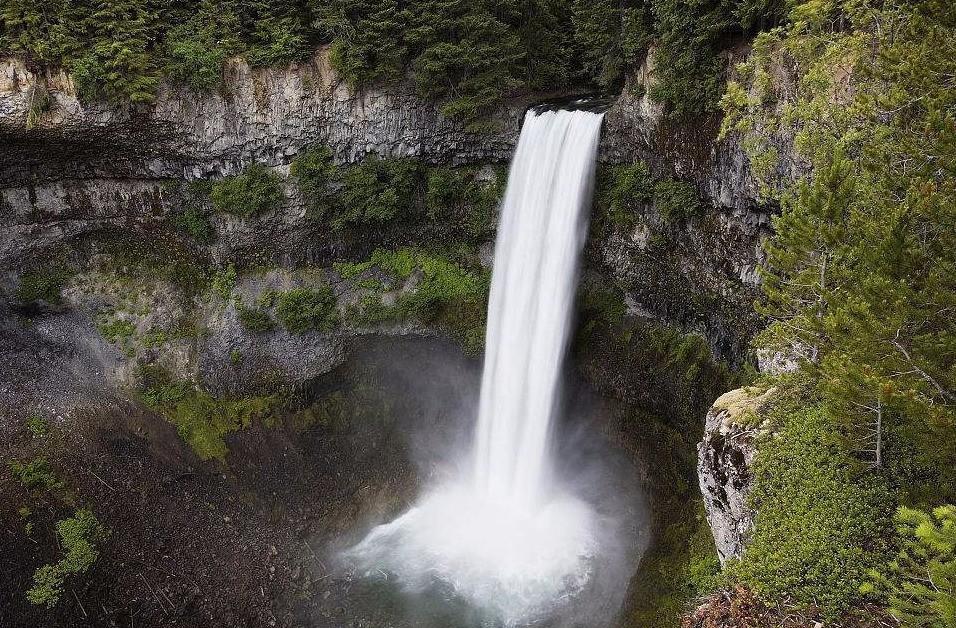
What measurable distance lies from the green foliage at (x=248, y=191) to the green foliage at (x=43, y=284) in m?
6.12

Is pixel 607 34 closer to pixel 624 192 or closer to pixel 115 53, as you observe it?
pixel 624 192

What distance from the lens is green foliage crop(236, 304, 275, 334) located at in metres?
19.7

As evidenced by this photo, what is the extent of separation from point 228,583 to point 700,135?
18462mm

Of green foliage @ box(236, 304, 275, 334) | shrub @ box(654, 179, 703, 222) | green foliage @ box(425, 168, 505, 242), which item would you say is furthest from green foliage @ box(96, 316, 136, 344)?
shrub @ box(654, 179, 703, 222)

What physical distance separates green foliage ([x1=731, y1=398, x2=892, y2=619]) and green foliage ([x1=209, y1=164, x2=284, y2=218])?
1768cm

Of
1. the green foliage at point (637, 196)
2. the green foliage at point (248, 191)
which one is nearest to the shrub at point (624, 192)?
the green foliage at point (637, 196)

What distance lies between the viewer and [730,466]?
327 inches

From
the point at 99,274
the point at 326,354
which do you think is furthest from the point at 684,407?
the point at 99,274

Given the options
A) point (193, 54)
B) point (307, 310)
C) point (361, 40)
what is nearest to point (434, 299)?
point (307, 310)

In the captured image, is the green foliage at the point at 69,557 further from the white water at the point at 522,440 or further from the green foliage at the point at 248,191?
the green foliage at the point at 248,191

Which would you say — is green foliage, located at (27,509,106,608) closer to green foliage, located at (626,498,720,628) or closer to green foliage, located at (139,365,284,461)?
green foliage, located at (139,365,284,461)

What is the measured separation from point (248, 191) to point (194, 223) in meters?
2.48

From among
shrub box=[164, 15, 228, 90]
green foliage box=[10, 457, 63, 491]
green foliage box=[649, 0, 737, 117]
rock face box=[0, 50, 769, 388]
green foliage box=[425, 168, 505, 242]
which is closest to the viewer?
green foliage box=[649, 0, 737, 117]

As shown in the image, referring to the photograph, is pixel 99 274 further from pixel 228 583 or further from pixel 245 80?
pixel 228 583
